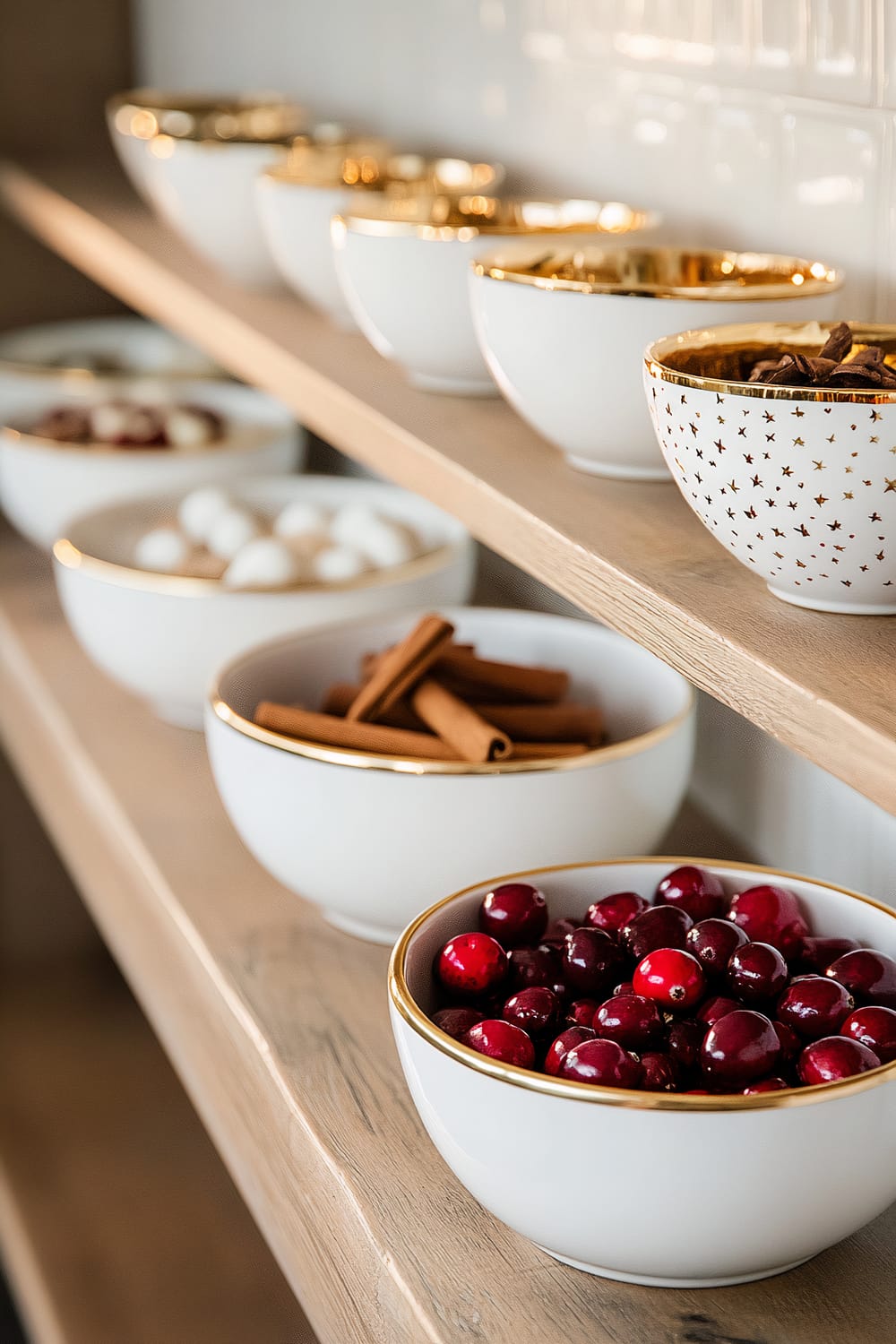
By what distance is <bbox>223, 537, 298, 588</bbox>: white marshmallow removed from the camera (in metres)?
1.09

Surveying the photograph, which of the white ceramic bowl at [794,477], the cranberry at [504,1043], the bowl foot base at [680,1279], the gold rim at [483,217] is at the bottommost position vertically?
the bowl foot base at [680,1279]

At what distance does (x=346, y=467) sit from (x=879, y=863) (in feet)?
2.94

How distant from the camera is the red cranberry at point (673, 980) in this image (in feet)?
1.90

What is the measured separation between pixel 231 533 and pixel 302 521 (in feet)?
0.17

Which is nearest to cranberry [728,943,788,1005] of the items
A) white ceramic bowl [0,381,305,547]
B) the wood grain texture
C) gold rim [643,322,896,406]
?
the wood grain texture

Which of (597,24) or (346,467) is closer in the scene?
(597,24)

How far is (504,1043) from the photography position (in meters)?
0.56

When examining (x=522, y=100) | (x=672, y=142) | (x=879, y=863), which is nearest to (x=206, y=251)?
(x=522, y=100)

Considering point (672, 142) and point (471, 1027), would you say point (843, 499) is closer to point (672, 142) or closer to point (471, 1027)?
point (471, 1027)

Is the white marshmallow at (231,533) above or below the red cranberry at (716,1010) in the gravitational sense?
above

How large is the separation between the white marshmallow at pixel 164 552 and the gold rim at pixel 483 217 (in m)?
0.30

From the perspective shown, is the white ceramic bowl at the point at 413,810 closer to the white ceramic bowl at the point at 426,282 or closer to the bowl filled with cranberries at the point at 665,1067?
the bowl filled with cranberries at the point at 665,1067

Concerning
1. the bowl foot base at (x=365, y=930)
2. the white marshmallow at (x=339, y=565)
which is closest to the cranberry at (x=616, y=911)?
the bowl foot base at (x=365, y=930)

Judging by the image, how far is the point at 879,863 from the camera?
2.54 feet
